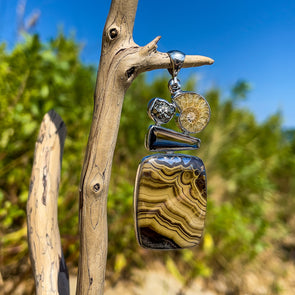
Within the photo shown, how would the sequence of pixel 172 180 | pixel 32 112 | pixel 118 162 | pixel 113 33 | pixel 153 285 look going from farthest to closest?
pixel 118 162 < pixel 153 285 < pixel 32 112 < pixel 172 180 < pixel 113 33

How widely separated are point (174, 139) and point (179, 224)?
25 centimetres

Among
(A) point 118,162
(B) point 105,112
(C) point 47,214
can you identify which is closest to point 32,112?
(A) point 118,162

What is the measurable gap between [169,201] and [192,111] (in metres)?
0.27

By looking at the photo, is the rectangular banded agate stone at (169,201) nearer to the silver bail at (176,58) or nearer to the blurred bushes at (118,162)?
the silver bail at (176,58)

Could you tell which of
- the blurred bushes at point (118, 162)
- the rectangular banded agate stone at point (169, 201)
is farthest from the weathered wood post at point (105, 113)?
the blurred bushes at point (118, 162)

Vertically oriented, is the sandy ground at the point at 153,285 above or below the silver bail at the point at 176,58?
below

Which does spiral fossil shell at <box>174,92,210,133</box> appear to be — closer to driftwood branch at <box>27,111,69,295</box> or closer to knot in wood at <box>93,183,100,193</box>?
knot in wood at <box>93,183,100,193</box>

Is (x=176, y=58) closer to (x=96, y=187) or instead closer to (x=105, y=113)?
(x=105, y=113)

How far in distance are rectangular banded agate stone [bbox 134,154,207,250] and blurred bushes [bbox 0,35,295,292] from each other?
86 centimetres

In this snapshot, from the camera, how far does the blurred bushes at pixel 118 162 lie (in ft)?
4.67

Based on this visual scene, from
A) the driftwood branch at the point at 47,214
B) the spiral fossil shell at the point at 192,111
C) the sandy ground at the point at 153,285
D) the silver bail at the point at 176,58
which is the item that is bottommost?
the sandy ground at the point at 153,285

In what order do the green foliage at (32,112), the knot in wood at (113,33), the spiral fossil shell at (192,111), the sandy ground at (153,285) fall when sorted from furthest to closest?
the sandy ground at (153,285) → the green foliage at (32,112) → the spiral fossil shell at (192,111) → the knot in wood at (113,33)

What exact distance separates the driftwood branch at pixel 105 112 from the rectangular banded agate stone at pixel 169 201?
0.11m

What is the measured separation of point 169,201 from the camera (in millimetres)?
706
